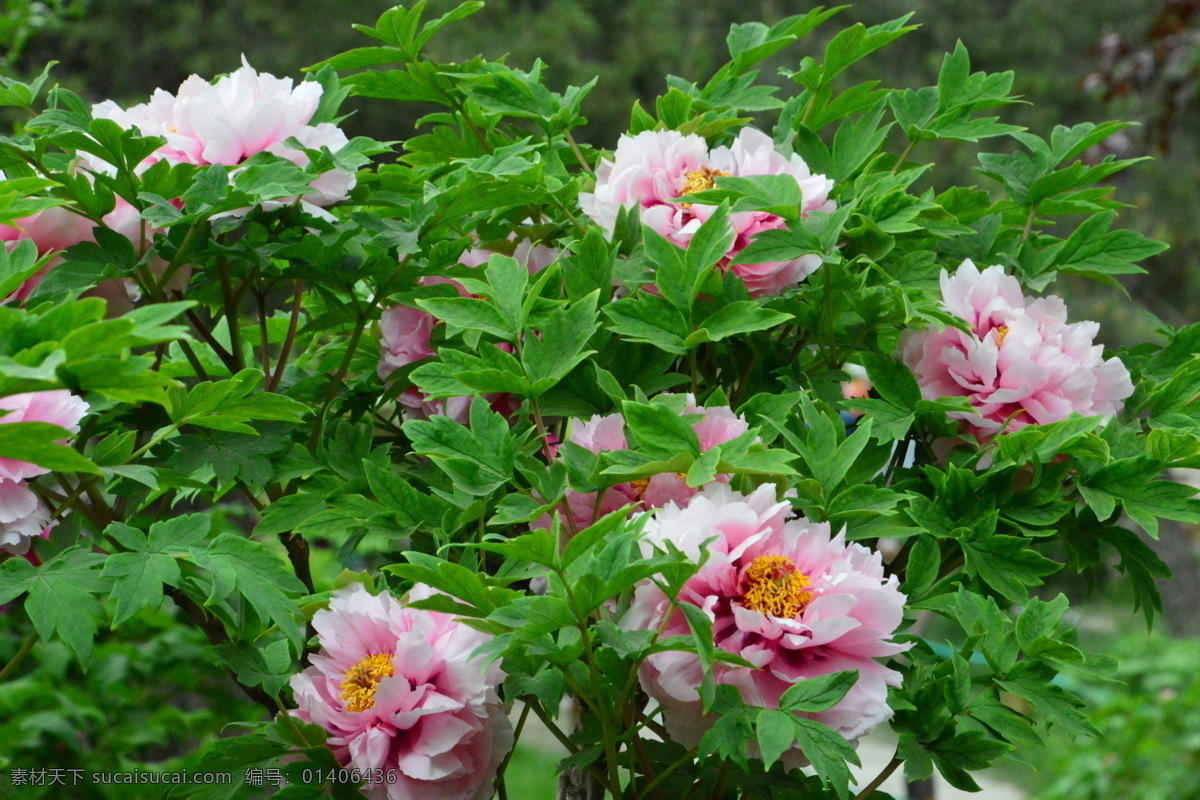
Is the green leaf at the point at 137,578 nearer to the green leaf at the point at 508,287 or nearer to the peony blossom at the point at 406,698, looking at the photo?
the peony blossom at the point at 406,698

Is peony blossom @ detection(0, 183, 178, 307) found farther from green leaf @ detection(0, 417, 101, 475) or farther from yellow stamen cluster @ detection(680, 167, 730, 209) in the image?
yellow stamen cluster @ detection(680, 167, 730, 209)

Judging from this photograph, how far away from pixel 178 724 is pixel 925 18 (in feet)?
21.5

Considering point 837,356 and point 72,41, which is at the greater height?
point 837,356

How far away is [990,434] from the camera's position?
2.58 feet

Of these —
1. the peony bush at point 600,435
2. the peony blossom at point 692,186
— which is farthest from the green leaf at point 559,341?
the peony blossom at point 692,186

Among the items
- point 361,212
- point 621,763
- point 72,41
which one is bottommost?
point 72,41

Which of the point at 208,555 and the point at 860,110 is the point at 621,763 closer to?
the point at 208,555

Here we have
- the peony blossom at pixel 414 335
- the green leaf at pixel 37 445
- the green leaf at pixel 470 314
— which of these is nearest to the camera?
the green leaf at pixel 37 445

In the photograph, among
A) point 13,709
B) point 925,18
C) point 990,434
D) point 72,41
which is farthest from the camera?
point 925,18

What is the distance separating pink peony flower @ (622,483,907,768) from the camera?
24.1 inches

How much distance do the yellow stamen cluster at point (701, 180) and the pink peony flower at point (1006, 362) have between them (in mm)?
175

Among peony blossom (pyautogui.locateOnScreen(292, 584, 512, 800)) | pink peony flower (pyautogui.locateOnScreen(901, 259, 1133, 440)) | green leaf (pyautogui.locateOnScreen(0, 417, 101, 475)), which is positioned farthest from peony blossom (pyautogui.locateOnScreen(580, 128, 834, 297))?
green leaf (pyautogui.locateOnScreen(0, 417, 101, 475))

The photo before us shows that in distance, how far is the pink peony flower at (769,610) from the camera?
61 cm

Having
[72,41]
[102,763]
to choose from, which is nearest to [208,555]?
[102,763]
